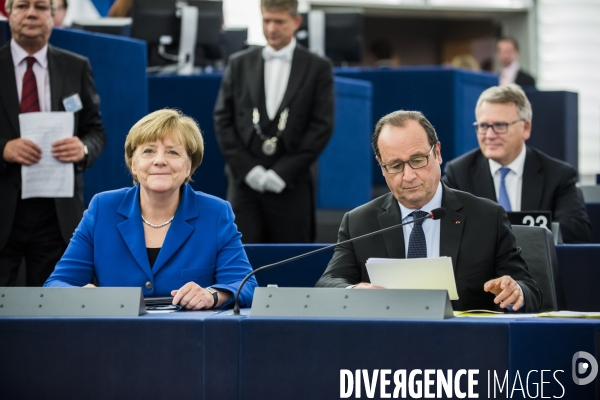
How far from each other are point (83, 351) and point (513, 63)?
847 centimetres

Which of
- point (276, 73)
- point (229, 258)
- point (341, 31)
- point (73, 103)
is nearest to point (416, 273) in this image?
point (229, 258)

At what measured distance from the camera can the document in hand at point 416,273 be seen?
98.2 inches

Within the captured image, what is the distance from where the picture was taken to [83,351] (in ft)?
7.39

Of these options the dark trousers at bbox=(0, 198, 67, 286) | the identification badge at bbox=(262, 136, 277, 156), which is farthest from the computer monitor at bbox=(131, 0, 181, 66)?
the dark trousers at bbox=(0, 198, 67, 286)

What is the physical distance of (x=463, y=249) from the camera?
3.04m

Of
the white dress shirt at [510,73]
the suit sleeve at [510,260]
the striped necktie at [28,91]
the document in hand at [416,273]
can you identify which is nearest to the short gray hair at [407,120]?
the suit sleeve at [510,260]

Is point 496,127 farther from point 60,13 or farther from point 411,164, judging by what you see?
point 60,13

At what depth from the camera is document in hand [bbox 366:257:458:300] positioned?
8.18 feet

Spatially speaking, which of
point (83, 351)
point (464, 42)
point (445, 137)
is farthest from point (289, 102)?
point (464, 42)

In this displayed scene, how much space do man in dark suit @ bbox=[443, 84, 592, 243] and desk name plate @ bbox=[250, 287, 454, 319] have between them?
2.43m

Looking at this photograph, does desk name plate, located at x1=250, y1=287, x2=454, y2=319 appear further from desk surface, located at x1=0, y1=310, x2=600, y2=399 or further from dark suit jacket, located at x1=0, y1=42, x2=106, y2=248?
dark suit jacket, located at x1=0, y1=42, x2=106, y2=248

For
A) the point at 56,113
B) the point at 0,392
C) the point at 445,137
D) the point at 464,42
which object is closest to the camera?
the point at 0,392

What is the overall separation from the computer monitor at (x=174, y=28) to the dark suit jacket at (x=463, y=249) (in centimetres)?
427

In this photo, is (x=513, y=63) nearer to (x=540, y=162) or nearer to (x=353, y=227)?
(x=540, y=162)
